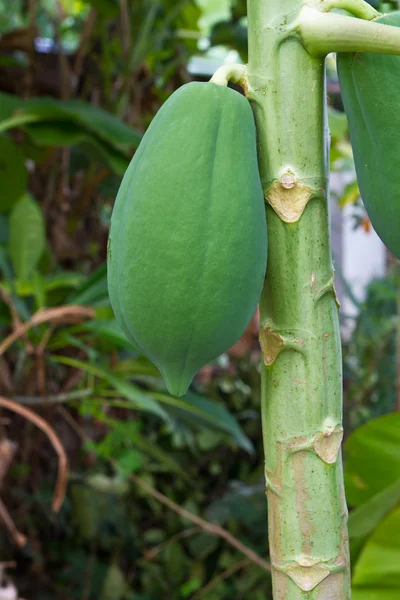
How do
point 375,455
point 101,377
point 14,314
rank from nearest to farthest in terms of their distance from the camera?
point 375,455, point 14,314, point 101,377

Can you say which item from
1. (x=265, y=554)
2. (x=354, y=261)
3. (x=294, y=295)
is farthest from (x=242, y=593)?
(x=354, y=261)

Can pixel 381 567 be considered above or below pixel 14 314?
below

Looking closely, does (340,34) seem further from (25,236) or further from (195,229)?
(25,236)

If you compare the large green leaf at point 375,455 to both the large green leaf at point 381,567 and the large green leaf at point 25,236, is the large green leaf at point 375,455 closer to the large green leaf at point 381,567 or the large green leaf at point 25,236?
the large green leaf at point 381,567

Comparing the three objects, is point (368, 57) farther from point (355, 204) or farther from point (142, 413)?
point (142, 413)

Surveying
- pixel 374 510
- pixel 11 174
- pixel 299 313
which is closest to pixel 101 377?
pixel 11 174

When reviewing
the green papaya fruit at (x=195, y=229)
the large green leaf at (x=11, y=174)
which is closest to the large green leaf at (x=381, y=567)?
the green papaya fruit at (x=195, y=229)

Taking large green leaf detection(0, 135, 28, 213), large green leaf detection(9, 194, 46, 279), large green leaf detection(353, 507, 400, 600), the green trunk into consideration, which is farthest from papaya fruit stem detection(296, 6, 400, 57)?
large green leaf detection(0, 135, 28, 213)

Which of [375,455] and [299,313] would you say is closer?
[299,313]
